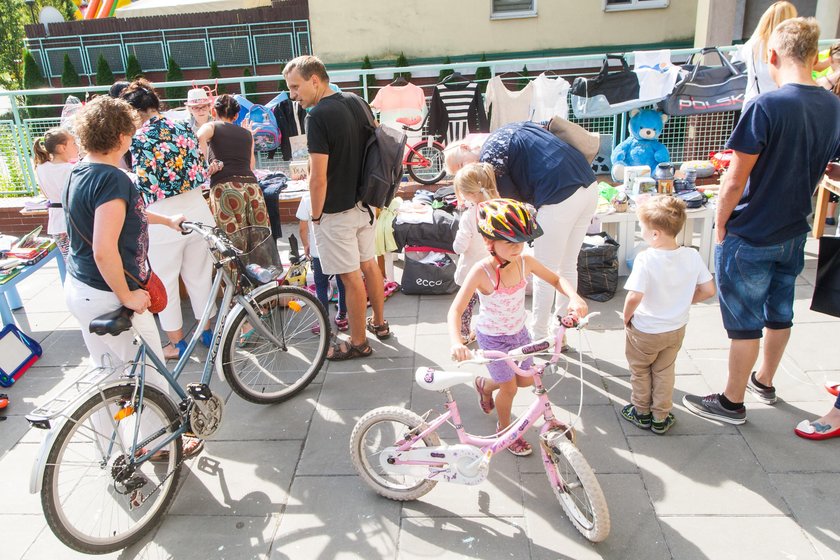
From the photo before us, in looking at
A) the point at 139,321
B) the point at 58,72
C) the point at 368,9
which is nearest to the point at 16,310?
the point at 139,321

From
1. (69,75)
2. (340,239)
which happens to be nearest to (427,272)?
(340,239)

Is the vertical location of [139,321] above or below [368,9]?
below

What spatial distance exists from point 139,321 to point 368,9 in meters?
12.8

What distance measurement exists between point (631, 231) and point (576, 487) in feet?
11.0

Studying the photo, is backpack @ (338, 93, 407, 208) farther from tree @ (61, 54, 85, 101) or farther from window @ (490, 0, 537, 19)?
tree @ (61, 54, 85, 101)

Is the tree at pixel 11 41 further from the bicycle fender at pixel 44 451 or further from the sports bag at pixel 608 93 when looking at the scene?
the bicycle fender at pixel 44 451

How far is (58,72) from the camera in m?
19.4

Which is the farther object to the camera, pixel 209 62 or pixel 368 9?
pixel 209 62

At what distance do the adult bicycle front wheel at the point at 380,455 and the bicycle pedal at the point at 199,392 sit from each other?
87cm

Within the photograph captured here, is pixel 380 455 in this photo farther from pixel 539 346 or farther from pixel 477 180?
pixel 477 180

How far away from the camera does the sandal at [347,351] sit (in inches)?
179

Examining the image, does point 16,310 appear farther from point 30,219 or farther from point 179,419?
point 179,419

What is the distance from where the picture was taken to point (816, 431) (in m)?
3.43

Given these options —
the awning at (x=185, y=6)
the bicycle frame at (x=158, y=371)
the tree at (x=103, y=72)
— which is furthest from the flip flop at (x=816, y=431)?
the tree at (x=103, y=72)
